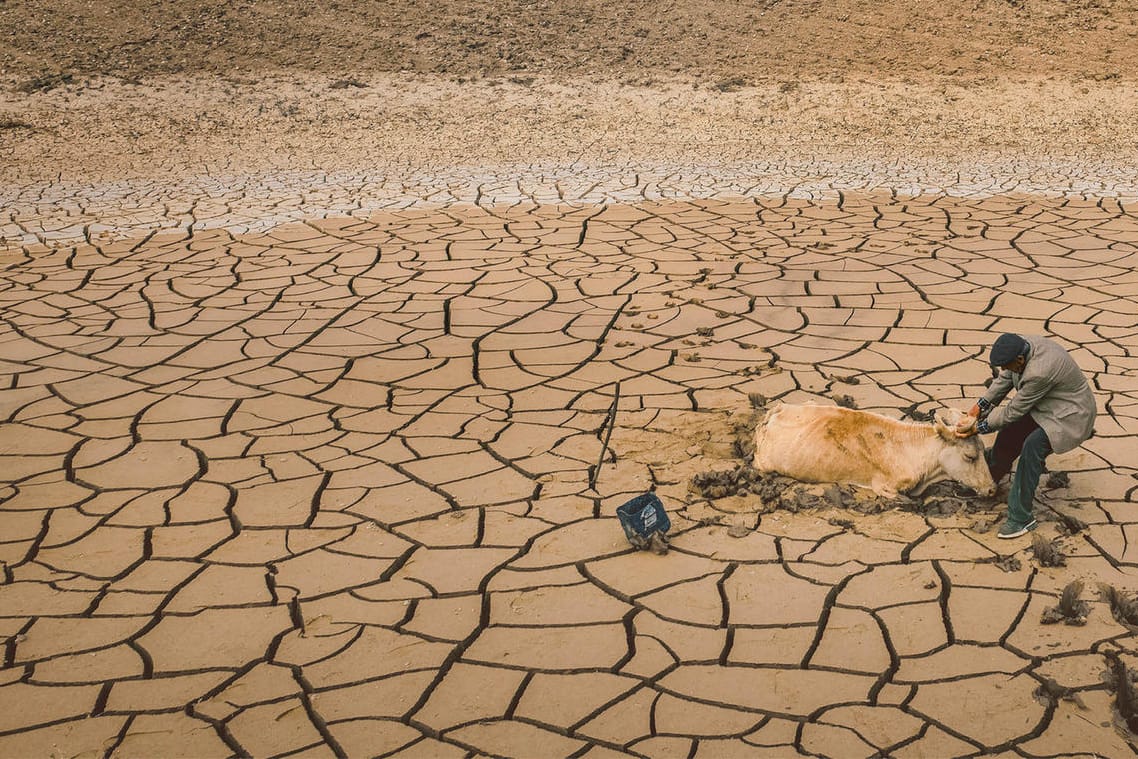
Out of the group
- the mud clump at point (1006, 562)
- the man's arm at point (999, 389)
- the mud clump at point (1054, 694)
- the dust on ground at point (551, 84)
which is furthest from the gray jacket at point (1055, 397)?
the dust on ground at point (551, 84)

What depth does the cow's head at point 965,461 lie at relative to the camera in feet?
13.5

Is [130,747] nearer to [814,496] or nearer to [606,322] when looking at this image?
[814,496]

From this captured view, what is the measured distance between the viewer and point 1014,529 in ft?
12.7

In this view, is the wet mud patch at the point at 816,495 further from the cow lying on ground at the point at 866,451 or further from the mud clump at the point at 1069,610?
the mud clump at the point at 1069,610

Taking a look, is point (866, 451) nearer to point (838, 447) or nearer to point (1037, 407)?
point (838, 447)

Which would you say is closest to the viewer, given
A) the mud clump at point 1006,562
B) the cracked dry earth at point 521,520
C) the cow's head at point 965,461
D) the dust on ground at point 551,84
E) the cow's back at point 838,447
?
the cracked dry earth at point 521,520

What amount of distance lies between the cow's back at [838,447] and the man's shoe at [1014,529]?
1.39 feet

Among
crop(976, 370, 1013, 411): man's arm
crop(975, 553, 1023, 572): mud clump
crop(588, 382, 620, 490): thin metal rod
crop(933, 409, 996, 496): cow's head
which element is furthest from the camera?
crop(588, 382, 620, 490): thin metal rod

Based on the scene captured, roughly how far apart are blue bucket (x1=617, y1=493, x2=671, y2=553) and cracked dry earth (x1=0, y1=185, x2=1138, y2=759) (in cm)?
8

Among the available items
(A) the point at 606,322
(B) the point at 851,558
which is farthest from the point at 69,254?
(B) the point at 851,558

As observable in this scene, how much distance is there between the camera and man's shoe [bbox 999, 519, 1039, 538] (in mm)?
3879

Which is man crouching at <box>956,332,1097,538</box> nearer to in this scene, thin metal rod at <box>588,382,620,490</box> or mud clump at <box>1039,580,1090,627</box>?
mud clump at <box>1039,580,1090,627</box>

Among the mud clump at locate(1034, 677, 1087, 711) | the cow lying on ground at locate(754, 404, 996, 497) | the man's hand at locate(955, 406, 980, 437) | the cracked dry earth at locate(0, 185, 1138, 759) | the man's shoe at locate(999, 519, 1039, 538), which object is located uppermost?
the man's hand at locate(955, 406, 980, 437)

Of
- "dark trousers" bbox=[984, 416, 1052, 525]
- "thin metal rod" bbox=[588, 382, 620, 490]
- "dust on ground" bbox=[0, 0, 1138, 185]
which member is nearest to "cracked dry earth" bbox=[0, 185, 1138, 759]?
"thin metal rod" bbox=[588, 382, 620, 490]
